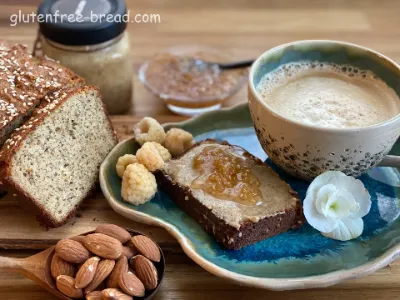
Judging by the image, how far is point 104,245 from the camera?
4.26ft

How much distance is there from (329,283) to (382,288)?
224 millimetres

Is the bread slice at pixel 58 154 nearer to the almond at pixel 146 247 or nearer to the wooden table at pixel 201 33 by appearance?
the wooden table at pixel 201 33

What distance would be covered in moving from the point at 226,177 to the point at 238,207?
Result: 0.12 meters

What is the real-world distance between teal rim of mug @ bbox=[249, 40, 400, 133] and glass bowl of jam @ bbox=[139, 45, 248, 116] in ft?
1.31

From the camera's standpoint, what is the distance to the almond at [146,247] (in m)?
1.31

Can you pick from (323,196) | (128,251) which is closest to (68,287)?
(128,251)

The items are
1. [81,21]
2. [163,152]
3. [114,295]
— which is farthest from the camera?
[81,21]

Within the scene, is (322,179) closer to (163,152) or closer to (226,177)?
(226,177)

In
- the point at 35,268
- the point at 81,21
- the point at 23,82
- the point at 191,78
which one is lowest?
the point at 35,268

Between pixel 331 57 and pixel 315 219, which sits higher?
pixel 331 57

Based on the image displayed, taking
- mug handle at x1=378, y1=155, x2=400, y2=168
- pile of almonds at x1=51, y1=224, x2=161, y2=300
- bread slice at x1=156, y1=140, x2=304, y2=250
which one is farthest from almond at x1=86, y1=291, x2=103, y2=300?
mug handle at x1=378, y1=155, x2=400, y2=168

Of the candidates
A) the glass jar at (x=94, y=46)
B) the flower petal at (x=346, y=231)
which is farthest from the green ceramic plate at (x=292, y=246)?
the glass jar at (x=94, y=46)

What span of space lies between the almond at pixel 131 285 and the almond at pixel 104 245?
7 cm

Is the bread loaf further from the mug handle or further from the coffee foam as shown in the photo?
the mug handle
